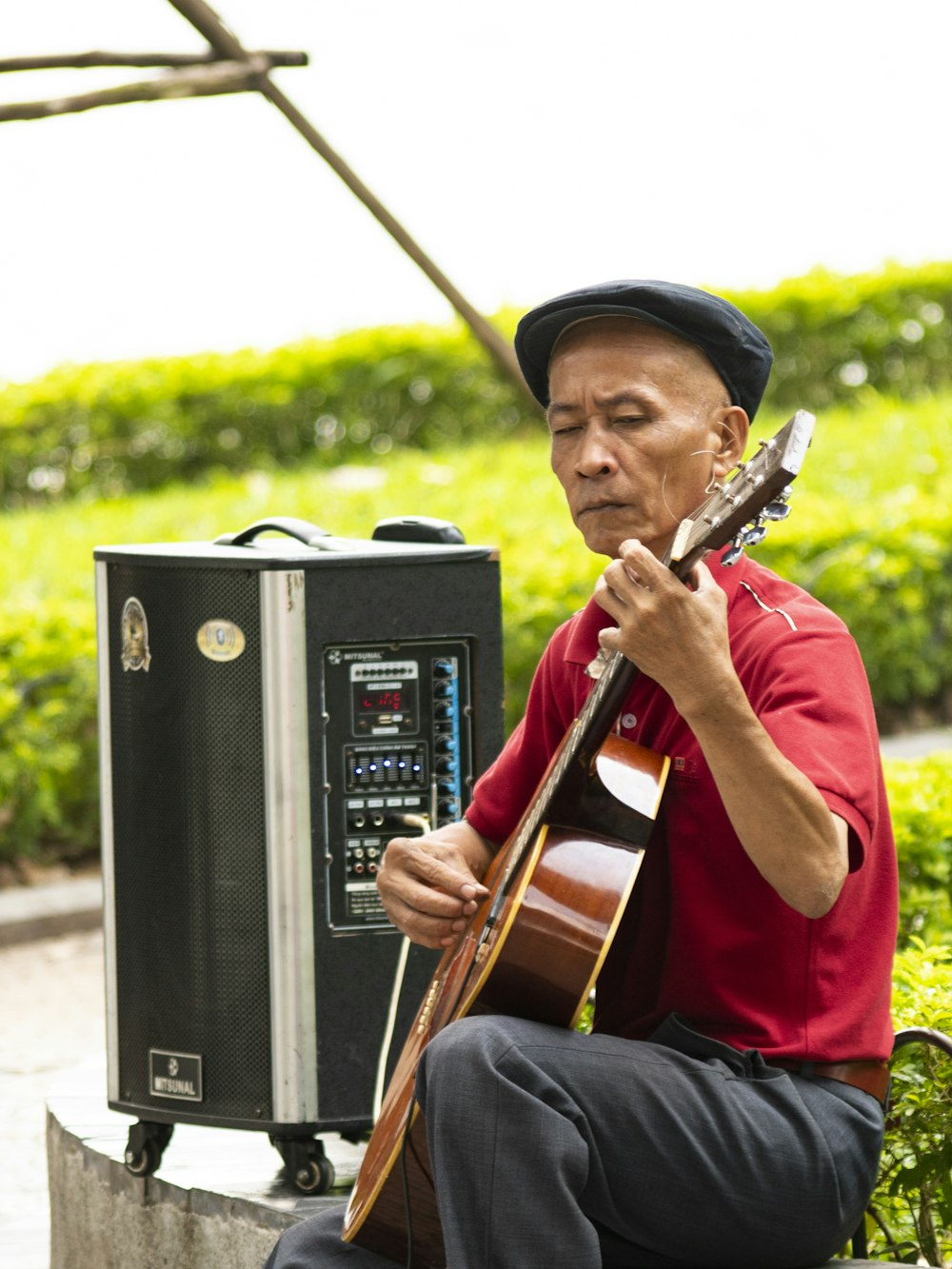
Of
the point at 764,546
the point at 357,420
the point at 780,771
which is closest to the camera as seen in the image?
the point at 780,771

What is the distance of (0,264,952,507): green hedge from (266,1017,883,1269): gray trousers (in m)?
12.3

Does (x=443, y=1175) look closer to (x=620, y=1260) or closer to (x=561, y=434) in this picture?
(x=620, y=1260)

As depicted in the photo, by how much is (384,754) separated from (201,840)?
0.35m

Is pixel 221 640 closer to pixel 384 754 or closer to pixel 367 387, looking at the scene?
pixel 384 754

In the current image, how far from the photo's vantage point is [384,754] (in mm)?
3568

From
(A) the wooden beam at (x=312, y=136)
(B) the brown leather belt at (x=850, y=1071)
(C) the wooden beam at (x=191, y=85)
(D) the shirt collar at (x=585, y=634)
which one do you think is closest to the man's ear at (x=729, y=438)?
(D) the shirt collar at (x=585, y=634)

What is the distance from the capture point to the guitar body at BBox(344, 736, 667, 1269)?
8.27ft

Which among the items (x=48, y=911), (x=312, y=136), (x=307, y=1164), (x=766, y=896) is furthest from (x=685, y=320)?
(x=48, y=911)

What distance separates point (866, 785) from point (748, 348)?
2.16 feet

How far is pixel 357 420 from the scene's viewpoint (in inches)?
590

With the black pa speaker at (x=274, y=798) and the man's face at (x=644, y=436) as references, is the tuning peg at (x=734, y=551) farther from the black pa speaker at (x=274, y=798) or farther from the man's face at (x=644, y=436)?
the black pa speaker at (x=274, y=798)

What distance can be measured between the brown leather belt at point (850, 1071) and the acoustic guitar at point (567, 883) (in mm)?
290

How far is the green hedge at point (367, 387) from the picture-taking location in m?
14.6

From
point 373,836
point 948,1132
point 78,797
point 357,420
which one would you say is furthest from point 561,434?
point 357,420
